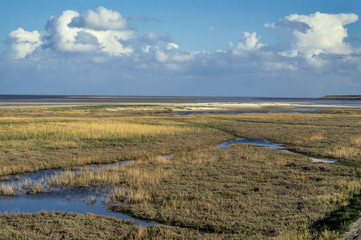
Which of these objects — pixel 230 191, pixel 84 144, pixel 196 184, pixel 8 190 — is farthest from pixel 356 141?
pixel 8 190

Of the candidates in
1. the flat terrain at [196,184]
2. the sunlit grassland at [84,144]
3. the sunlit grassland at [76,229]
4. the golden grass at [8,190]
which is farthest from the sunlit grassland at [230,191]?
the sunlit grassland at [84,144]

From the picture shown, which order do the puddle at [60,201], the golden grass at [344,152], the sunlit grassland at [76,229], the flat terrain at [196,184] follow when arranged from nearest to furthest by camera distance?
1. the sunlit grassland at [76,229]
2. the flat terrain at [196,184]
3. the puddle at [60,201]
4. the golden grass at [344,152]

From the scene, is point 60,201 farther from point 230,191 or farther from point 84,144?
point 84,144

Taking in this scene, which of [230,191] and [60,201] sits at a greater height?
[230,191]

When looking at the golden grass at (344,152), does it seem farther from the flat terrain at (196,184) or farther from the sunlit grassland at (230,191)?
the sunlit grassland at (230,191)

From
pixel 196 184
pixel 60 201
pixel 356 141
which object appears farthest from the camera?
pixel 356 141

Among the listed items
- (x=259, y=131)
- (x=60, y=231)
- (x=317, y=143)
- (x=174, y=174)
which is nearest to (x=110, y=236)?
(x=60, y=231)

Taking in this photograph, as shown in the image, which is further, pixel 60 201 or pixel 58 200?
pixel 58 200

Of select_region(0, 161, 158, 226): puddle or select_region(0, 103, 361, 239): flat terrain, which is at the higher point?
select_region(0, 103, 361, 239): flat terrain

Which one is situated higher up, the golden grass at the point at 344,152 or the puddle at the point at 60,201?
the golden grass at the point at 344,152

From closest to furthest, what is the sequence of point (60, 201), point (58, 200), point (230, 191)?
point (60, 201)
point (58, 200)
point (230, 191)

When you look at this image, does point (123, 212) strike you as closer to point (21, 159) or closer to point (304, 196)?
→ point (304, 196)

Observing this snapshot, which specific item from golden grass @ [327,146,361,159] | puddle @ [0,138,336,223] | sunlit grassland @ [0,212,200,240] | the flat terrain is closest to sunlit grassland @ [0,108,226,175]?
the flat terrain

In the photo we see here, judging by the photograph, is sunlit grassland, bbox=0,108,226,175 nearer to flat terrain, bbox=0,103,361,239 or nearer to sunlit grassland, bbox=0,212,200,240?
flat terrain, bbox=0,103,361,239
